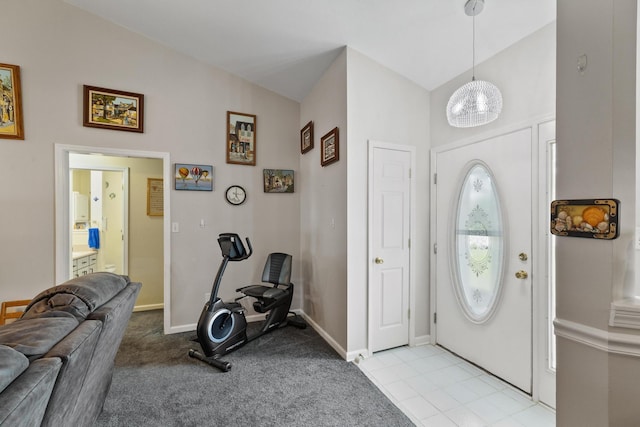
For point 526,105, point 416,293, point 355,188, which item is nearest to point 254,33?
point 355,188

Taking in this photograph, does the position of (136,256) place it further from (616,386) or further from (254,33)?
(616,386)

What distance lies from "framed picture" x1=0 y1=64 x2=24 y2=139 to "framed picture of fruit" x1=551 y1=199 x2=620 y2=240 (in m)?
4.11

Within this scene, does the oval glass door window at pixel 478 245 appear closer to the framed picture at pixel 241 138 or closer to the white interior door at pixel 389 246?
the white interior door at pixel 389 246

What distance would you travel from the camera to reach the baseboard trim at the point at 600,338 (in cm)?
99

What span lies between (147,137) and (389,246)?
2.82m

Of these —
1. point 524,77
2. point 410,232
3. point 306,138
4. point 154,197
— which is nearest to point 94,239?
point 154,197

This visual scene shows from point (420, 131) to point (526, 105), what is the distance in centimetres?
95

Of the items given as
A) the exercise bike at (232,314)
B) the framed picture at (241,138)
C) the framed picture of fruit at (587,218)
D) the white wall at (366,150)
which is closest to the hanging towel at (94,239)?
the framed picture at (241,138)

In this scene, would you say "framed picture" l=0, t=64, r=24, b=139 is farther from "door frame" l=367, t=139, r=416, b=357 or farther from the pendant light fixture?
the pendant light fixture

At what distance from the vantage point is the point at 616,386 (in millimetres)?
1016

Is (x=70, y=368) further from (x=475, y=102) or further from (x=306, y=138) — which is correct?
(x=306, y=138)

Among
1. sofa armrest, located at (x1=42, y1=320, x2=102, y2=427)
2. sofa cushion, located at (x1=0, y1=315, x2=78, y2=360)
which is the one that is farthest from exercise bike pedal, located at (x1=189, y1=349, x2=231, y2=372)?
sofa cushion, located at (x1=0, y1=315, x2=78, y2=360)

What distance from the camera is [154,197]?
392 centimetres

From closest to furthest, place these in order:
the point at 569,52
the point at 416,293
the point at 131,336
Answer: the point at 569,52, the point at 416,293, the point at 131,336
